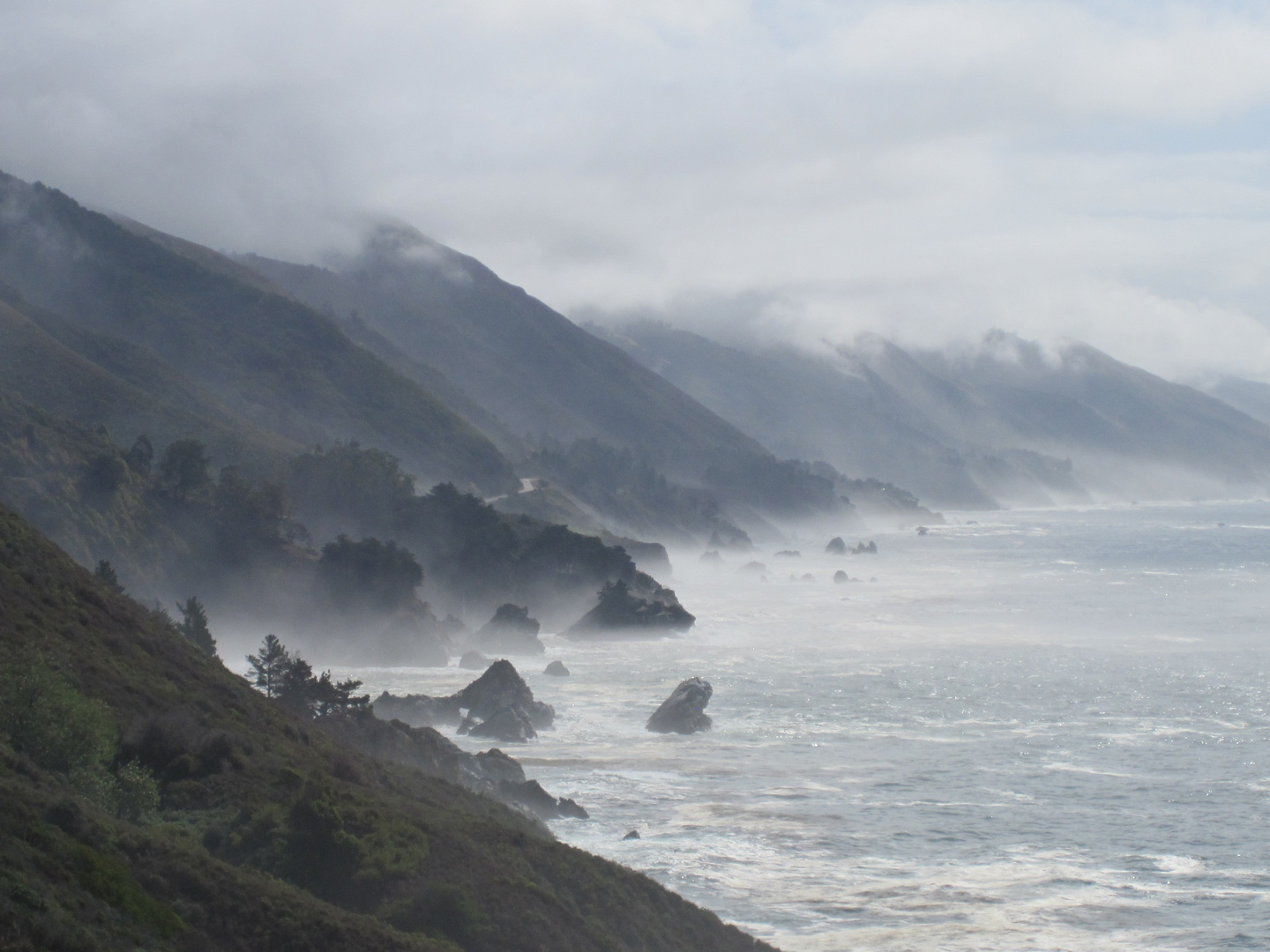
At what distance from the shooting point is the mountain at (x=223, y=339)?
364 ft

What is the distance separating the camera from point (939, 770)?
36719mm

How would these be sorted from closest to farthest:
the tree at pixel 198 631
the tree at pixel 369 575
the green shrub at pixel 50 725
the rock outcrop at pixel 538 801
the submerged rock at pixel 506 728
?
the green shrub at pixel 50 725 → the rock outcrop at pixel 538 801 → the tree at pixel 198 631 → the submerged rock at pixel 506 728 → the tree at pixel 369 575

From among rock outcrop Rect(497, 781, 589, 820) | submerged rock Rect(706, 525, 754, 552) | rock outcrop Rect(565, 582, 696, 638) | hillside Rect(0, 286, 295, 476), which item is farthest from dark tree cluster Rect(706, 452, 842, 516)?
rock outcrop Rect(497, 781, 589, 820)

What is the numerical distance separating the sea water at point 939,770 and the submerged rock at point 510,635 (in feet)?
7.54

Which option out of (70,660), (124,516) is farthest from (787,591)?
(70,660)

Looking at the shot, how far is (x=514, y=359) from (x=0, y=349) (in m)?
108

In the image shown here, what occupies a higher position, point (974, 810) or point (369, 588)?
point (369, 588)

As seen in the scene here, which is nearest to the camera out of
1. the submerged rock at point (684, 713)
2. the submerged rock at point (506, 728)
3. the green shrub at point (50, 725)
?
the green shrub at point (50, 725)

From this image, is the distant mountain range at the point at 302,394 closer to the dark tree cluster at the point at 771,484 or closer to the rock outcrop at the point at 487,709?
the dark tree cluster at the point at 771,484

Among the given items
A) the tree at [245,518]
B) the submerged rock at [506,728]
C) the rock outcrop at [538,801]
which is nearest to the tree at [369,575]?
the tree at [245,518]

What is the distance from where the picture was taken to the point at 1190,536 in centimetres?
14750

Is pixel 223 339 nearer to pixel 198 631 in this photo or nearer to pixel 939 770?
pixel 198 631

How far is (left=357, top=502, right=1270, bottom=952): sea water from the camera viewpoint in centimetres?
2498

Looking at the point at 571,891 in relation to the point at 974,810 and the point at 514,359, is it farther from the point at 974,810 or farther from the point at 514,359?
the point at 514,359
